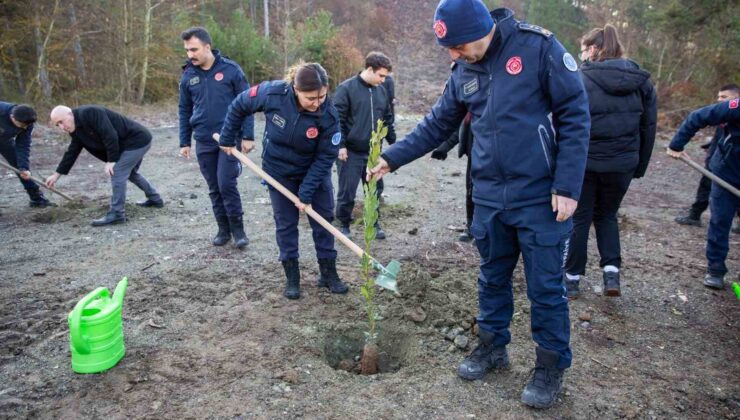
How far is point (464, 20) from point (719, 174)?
3525mm

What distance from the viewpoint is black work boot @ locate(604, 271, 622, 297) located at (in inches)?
169

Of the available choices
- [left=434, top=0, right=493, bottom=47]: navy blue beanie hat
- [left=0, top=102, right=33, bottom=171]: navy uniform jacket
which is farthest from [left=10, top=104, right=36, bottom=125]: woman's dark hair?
[left=434, top=0, right=493, bottom=47]: navy blue beanie hat

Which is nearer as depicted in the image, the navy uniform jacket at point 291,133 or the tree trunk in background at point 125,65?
the navy uniform jacket at point 291,133

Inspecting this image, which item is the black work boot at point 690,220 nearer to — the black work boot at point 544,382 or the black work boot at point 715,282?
the black work boot at point 715,282

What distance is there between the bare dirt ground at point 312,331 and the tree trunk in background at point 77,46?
1168cm

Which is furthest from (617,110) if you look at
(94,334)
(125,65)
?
(125,65)

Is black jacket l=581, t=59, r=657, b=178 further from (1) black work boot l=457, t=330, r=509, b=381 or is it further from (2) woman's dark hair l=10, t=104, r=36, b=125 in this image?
(2) woman's dark hair l=10, t=104, r=36, b=125

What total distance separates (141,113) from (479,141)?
52.9 ft

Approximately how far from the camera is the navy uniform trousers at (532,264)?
2699 mm

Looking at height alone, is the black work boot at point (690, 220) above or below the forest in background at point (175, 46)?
below

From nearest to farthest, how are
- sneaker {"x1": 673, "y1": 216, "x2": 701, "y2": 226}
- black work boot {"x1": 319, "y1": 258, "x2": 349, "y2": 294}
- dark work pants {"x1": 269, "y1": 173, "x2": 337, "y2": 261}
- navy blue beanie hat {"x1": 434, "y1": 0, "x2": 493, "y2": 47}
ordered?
1. navy blue beanie hat {"x1": 434, "y1": 0, "x2": 493, "y2": 47}
2. dark work pants {"x1": 269, "y1": 173, "x2": 337, "y2": 261}
3. black work boot {"x1": 319, "y1": 258, "x2": 349, "y2": 294}
4. sneaker {"x1": 673, "y1": 216, "x2": 701, "y2": 226}

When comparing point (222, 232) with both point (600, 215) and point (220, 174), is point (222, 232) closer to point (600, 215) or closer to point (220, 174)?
point (220, 174)

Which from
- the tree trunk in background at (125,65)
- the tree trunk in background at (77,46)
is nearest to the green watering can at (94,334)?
the tree trunk in background at (77,46)

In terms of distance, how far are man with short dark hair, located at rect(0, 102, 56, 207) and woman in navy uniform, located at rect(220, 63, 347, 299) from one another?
4.22 meters
